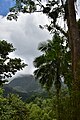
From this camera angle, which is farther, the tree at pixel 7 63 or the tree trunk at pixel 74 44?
the tree at pixel 7 63

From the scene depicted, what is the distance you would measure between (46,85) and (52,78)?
1.08 metres

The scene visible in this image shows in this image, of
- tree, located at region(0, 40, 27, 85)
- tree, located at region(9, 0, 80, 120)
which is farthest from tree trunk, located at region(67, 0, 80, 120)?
tree, located at region(0, 40, 27, 85)

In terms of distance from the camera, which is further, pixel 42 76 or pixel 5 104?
pixel 42 76

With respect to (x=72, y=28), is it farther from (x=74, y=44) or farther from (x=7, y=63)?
(x=7, y=63)

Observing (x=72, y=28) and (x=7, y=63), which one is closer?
(x=72, y=28)

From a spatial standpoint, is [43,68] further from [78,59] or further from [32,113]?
[78,59]

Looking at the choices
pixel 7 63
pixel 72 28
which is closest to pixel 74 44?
pixel 72 28

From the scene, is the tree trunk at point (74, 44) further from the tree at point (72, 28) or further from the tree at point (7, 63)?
the tree at point (7, 63)

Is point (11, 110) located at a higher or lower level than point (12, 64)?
lower

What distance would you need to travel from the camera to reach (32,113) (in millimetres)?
51125

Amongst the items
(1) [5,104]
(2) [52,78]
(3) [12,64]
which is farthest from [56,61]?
(1) [5,104]

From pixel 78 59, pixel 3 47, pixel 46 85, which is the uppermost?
pixel 3 47

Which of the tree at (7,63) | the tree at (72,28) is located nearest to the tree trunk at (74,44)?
the tree at (72,28)

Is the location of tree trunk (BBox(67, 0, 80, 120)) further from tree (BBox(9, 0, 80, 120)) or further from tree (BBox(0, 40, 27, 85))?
tree (BBox(0, 40, 27, 85))
